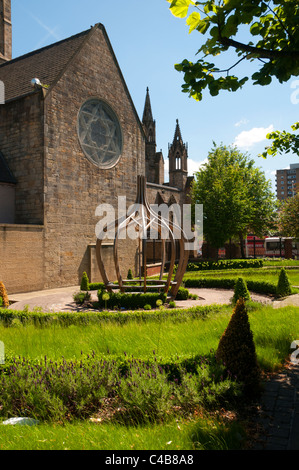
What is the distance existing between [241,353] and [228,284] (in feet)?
42.1

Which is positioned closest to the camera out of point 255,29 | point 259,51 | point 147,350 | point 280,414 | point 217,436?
point 217,436

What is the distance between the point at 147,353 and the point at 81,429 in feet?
8.02

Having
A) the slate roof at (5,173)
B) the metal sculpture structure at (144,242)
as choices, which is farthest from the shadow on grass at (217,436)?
the slate roof at (5,173)

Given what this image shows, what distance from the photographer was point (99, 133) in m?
24.4

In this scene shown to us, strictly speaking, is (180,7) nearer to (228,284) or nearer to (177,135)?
(228,284)

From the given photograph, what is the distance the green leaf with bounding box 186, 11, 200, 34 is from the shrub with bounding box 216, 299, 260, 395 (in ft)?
13.5

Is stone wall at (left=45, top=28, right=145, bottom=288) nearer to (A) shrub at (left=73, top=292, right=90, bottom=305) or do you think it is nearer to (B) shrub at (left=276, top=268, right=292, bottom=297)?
(A) shrub at (left=73, top=292, right=90, bottom=305)

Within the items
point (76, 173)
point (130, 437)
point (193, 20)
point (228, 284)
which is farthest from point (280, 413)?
point (76, 173)

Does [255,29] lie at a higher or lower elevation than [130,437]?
higher

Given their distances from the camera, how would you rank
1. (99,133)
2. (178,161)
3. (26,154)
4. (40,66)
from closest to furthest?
(26,154) < (40,66) < (99,133) < (178,161)

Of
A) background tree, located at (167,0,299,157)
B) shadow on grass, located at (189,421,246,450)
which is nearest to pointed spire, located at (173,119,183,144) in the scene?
background tree, located at (167,0,299,157)

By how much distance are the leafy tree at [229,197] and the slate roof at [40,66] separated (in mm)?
15541

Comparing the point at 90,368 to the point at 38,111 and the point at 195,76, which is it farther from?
the point at 38,111

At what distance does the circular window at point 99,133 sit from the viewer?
2311cm
